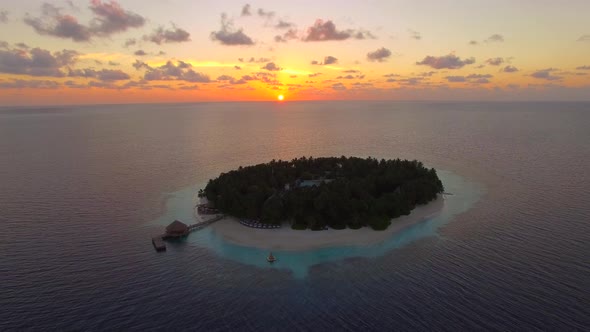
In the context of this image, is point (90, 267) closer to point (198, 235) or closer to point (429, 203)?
point (198, 235)

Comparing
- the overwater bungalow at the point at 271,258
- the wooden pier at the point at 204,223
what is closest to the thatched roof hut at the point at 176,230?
the wooden pier at the point at 204,223

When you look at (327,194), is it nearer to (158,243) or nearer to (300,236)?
(300,236)

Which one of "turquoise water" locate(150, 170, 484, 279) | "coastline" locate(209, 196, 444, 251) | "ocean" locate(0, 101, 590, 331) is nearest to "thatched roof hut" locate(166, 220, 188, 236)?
"turquoise water" locate(150, 170, 484, 279)

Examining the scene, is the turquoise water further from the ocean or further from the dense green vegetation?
the dense green vegetation

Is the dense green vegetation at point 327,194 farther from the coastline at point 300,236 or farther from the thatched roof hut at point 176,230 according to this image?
the thatched roof hut at point 176,230

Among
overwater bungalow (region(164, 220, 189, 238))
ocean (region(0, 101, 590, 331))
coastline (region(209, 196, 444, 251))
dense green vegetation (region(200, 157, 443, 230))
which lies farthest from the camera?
dense green vegetation (region(200, 157, 443, 230))
